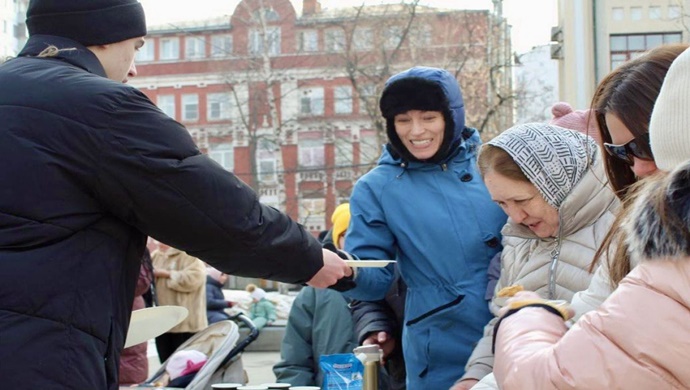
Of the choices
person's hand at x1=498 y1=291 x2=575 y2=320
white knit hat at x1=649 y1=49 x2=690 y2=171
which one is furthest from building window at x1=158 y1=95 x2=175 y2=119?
white knit hat at x1=649 y1=49 x2=690 y2=171

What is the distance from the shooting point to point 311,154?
47.7m

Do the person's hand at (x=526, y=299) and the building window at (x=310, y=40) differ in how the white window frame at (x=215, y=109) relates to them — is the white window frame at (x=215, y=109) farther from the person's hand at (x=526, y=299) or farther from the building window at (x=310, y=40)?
the person's hand at (x=526, y=299)

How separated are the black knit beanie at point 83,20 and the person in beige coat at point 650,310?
5.13 feet

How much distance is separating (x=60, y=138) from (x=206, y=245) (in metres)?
0.49

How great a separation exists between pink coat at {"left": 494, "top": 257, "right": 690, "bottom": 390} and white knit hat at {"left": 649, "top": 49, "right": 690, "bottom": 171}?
0.79 ft

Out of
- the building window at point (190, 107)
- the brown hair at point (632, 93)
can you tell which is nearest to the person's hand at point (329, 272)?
the brown hair at point (632, 93)

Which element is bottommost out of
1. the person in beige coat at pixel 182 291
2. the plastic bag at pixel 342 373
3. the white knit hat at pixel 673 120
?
the person in beige coat at pixel 182 291

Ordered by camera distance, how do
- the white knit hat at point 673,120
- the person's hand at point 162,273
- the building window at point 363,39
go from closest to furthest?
the white knit hat at point 673,120, the person's hand at point 162,273, the building window at point 363,39

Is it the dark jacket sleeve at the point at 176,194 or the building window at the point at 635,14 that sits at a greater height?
the building window at the point at 635,14

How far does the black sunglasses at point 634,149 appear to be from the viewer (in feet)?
8.04

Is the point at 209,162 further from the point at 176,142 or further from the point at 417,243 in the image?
the point at 417,243

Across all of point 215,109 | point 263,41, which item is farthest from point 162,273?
point 215,109

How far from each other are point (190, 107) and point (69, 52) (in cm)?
4763

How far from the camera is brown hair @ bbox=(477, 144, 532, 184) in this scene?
3.24m
